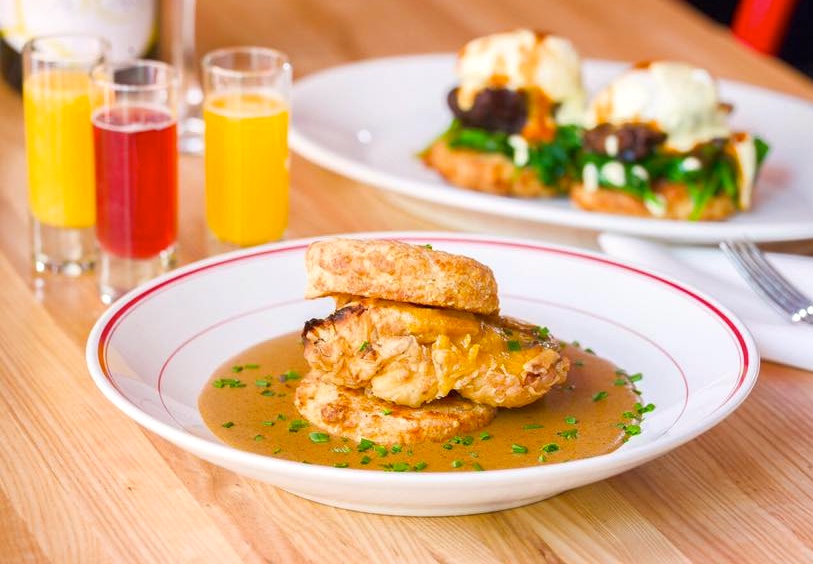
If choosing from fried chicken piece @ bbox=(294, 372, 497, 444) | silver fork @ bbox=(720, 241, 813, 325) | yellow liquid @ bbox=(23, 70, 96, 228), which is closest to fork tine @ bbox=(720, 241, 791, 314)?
silver fork @ bbox=(720, 241, 813, 325)

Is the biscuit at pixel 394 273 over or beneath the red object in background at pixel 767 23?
over

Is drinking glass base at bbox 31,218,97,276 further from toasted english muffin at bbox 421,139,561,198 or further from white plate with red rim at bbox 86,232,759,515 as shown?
toasted english muffin at bbox 421,139,561,198

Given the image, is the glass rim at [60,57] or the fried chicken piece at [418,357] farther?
the glass rim at [60,57]

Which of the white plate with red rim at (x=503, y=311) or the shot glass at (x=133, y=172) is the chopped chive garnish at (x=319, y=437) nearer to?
the white plate with red rim at (x=503, y=311)

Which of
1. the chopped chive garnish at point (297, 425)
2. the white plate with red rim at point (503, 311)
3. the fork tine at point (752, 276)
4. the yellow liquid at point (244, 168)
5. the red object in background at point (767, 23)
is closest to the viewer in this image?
the white plate with red rim at point (503, 311)

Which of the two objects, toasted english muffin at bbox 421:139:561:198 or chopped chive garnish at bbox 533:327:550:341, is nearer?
chopped chive garnish at bbox 533:327:550:341

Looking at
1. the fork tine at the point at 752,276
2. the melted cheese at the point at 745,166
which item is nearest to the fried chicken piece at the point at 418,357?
the fork tine at the point at 752,276
